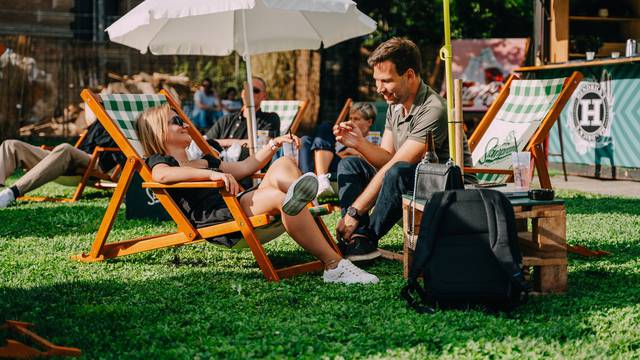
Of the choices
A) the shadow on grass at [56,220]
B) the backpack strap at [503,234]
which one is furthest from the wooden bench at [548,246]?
the shadow on grass at [56,220]

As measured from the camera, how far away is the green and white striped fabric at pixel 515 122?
614cm

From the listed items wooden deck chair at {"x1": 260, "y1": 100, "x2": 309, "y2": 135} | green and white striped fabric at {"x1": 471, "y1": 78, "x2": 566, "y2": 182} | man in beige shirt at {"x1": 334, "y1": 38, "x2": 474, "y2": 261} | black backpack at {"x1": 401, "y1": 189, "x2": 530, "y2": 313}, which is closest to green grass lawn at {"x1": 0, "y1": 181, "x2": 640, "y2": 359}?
black backpack at {"x1": 401, "y1": 189, "x2": 530, "y2": 313}

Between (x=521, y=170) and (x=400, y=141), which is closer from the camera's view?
(x=521, y=170)

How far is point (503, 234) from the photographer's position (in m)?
3.72

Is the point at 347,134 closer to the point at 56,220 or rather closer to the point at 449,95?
the point at 449,95

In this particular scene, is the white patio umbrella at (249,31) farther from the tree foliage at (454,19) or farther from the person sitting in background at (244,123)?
the tree foliage at (454,19)

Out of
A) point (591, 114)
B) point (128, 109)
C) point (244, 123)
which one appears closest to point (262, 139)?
point (244, 123)

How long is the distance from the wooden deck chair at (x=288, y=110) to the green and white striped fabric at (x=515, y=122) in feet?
8.28

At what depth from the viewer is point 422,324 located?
3.60 m

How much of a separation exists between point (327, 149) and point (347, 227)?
3264 mm

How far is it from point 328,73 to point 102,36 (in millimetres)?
14614

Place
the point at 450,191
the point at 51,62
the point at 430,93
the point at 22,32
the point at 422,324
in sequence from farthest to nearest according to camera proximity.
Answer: the point at 22,32 < the point at 51,62 < the point at 430,93 < the point at 450,191 < the point at 422,324

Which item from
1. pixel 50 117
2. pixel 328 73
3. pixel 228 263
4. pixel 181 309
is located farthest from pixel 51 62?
pixel 181 309

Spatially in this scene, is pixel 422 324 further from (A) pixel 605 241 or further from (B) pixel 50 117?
(B) pixel 50 117
